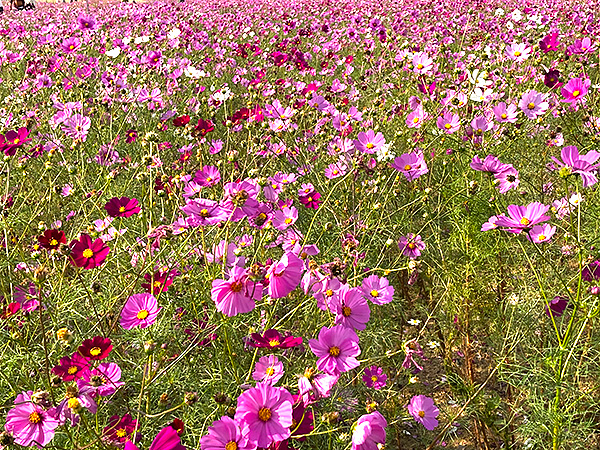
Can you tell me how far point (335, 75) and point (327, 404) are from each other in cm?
370

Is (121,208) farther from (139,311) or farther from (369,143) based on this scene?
(369,143)

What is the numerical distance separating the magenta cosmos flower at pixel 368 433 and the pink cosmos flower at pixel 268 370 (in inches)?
8.6

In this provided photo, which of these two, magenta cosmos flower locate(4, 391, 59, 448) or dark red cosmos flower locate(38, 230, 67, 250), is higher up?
dark red cosmos flower locate(38, 230, 67, 250)

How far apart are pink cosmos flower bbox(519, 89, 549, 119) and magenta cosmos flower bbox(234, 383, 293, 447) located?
5.47 feet

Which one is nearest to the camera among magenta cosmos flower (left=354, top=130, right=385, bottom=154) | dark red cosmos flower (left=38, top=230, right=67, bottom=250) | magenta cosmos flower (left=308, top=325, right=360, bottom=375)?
magenta cosmos flower (left=308, top=325, right=360, bottom=375)

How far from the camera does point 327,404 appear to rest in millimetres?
1308

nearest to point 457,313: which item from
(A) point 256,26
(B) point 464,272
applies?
(B) point 464,272

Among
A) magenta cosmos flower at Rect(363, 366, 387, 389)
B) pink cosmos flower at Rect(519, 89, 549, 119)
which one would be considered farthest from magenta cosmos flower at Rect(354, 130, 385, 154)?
magenta cosmos flower at Rect(363, 366, 387, 389)

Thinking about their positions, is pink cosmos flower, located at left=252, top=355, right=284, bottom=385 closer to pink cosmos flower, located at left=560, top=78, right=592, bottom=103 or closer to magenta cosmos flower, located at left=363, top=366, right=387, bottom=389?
magenta cosmos flower, located at left=363, top=366, right=387, bottom=389

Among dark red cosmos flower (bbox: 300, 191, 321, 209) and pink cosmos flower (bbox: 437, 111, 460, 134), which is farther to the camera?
pink cosmos flower (bbox: 437, 111, 460, 134)

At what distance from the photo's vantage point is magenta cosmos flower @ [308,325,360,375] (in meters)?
0.95

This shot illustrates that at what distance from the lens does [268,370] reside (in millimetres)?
1029

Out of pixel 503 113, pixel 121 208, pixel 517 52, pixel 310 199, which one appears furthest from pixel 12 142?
pixel 517 52

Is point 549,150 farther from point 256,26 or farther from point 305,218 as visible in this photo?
point 256,26
